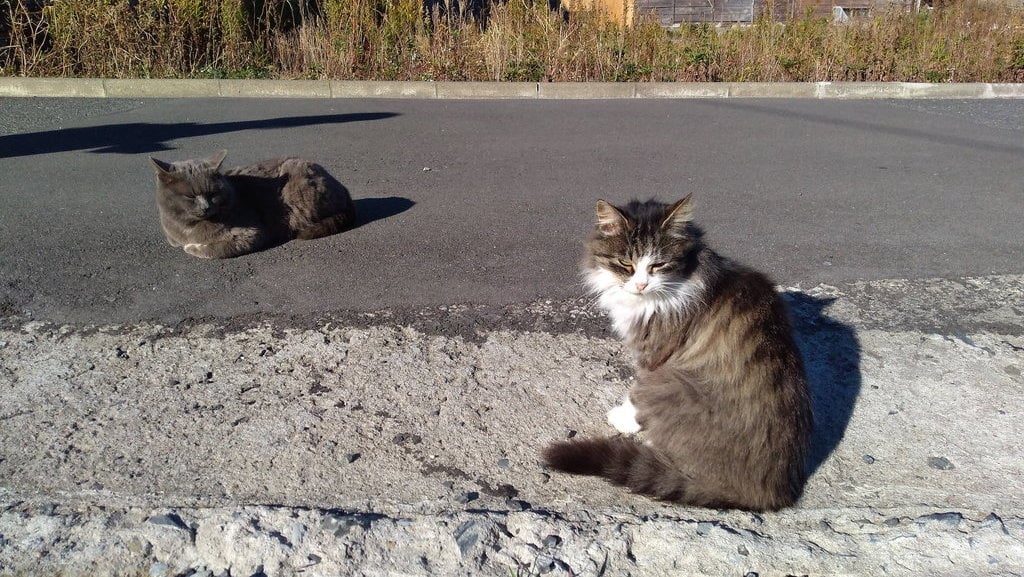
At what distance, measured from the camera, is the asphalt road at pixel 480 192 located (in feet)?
14.1

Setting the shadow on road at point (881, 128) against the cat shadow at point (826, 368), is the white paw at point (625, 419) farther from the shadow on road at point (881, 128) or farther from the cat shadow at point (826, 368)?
the shadow on road at point (881, 128)

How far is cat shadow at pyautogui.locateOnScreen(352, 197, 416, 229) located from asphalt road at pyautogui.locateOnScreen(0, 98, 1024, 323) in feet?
0.10

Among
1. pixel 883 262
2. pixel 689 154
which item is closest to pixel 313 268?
pixel 883 262

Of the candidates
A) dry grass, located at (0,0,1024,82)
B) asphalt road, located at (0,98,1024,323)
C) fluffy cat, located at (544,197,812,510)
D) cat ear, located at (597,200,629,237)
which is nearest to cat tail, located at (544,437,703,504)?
fluffy cat, located at (544,197,812,510)

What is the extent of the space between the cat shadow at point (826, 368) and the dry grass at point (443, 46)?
29.1 feet

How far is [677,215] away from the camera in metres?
2.95

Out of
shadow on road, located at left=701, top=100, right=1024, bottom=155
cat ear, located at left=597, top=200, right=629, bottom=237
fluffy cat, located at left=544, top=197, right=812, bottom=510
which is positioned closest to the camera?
fluffy cat, located at left=544, top=197, right=812, bottom=510

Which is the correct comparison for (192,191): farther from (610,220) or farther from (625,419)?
(625,419)

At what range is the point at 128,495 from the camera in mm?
2430

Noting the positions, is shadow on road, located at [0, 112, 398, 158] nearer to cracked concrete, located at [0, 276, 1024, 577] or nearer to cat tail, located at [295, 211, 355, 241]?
cat tail, located at [295, 211, 355, 241]

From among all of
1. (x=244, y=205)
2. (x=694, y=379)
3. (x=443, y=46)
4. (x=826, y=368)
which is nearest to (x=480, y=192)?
(x=244, y=205)

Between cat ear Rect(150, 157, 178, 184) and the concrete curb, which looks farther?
the concrete curb

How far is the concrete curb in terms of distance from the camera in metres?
10.4

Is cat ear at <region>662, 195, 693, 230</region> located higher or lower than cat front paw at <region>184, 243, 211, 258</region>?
higher
